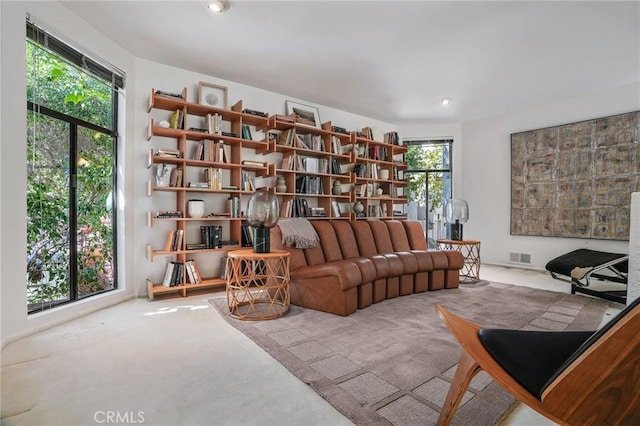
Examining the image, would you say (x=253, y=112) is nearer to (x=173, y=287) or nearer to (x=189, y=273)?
(x=189, y=273)

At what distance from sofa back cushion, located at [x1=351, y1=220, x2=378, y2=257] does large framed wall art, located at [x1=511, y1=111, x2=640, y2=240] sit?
322 centimetres

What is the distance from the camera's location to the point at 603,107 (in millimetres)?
4492

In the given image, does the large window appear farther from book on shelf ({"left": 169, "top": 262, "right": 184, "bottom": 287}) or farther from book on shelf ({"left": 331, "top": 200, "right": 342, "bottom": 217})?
book on shelf ({"left": 331, "top": 200, "right": 342, "bottom": 217})

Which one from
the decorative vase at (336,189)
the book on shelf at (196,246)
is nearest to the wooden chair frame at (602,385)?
the book on shelf at (196,246)

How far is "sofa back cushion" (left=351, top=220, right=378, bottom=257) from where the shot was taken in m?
3.60

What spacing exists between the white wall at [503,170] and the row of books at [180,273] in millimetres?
4980

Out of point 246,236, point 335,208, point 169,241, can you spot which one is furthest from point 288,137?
point 169,241

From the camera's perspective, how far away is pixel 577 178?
15.3 ft

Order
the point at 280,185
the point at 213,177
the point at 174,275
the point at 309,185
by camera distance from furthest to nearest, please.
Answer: the point at 309,185 < the point at 280,185 < the point at 213,177 < the point at 174,275

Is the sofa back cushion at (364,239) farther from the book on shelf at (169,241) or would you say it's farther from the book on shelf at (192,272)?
the book on shelf at (169,241)

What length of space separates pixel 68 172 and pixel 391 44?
3.40m

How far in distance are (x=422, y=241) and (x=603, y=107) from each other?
3.35m

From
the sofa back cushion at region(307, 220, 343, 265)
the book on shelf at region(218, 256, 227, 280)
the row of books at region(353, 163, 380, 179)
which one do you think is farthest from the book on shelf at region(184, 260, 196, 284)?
the row of books at region(353, 163, 380, 179)

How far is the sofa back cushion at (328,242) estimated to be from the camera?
10.9 feet
